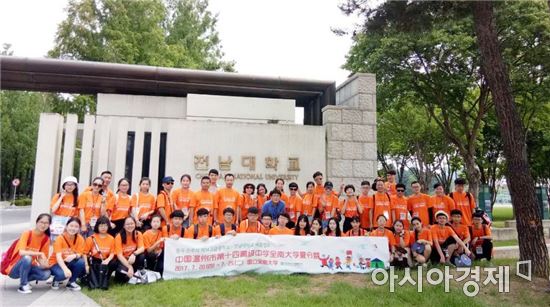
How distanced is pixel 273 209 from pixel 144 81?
551cm

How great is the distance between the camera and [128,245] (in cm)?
623

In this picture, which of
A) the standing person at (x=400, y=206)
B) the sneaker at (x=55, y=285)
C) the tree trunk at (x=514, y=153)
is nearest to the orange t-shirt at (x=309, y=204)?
the standing person at (x=400, y=206)

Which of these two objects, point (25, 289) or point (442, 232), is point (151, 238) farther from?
point (442, 232)

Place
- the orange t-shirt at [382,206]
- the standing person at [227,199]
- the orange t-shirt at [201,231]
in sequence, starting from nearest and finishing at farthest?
the orange t-shirt at [201,231] < the standing person at [227,199] < the orange t-shirt at [382,206]

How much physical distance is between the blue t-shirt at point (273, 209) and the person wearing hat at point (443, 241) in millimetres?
2697

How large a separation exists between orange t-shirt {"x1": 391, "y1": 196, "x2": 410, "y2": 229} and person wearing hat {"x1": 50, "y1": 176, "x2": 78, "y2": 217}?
18.3 feet

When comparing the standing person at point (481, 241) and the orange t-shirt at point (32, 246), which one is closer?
the orange t-shirt at point (32, 246)

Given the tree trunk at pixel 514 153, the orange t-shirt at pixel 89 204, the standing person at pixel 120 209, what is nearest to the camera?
the tree trunk at pixel 514 153

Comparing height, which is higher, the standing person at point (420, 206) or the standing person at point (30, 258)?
the standing person at point (420, 206)

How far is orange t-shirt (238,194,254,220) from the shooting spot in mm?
7914

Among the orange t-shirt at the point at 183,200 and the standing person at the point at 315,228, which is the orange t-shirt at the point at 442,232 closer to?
the standing person at the point at 315,228

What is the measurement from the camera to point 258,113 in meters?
11.2

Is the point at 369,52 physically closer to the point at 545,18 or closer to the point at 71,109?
the point at 545,18

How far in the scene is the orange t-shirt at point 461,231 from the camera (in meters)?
7.52
